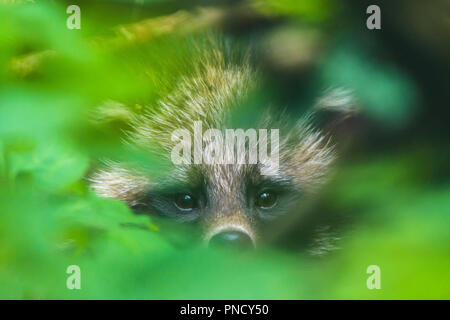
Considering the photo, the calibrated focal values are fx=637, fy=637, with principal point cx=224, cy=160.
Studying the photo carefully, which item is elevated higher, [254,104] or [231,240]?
[254,104]

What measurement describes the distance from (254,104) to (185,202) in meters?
0.45

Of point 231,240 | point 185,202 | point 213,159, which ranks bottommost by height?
point 231,240

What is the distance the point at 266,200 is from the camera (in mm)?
2479

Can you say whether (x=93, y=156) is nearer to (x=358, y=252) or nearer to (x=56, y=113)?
(x=56, y=113)

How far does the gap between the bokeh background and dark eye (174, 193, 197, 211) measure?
14 cm

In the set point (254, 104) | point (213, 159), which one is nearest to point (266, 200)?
point (213, 159)

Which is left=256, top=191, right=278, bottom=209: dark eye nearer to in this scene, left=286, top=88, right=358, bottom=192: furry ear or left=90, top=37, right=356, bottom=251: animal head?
left=90, top=37, right=356, bottom=251: animal head

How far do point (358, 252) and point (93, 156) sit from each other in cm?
97

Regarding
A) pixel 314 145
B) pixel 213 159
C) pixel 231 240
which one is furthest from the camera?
pixel 314 145

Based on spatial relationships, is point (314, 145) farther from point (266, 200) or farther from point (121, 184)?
point (121, 184)

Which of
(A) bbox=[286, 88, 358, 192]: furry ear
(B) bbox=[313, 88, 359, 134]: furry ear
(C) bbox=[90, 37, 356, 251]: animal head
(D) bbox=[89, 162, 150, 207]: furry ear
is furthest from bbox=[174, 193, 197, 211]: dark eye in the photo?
(B) bbox=[313, 88, 359, 134]: furry ear

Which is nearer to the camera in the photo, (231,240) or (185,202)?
(231,240)

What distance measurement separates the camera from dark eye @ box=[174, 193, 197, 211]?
241 cm

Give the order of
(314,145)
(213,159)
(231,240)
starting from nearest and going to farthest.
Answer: (231,240) < (213,159) < (314,145)
